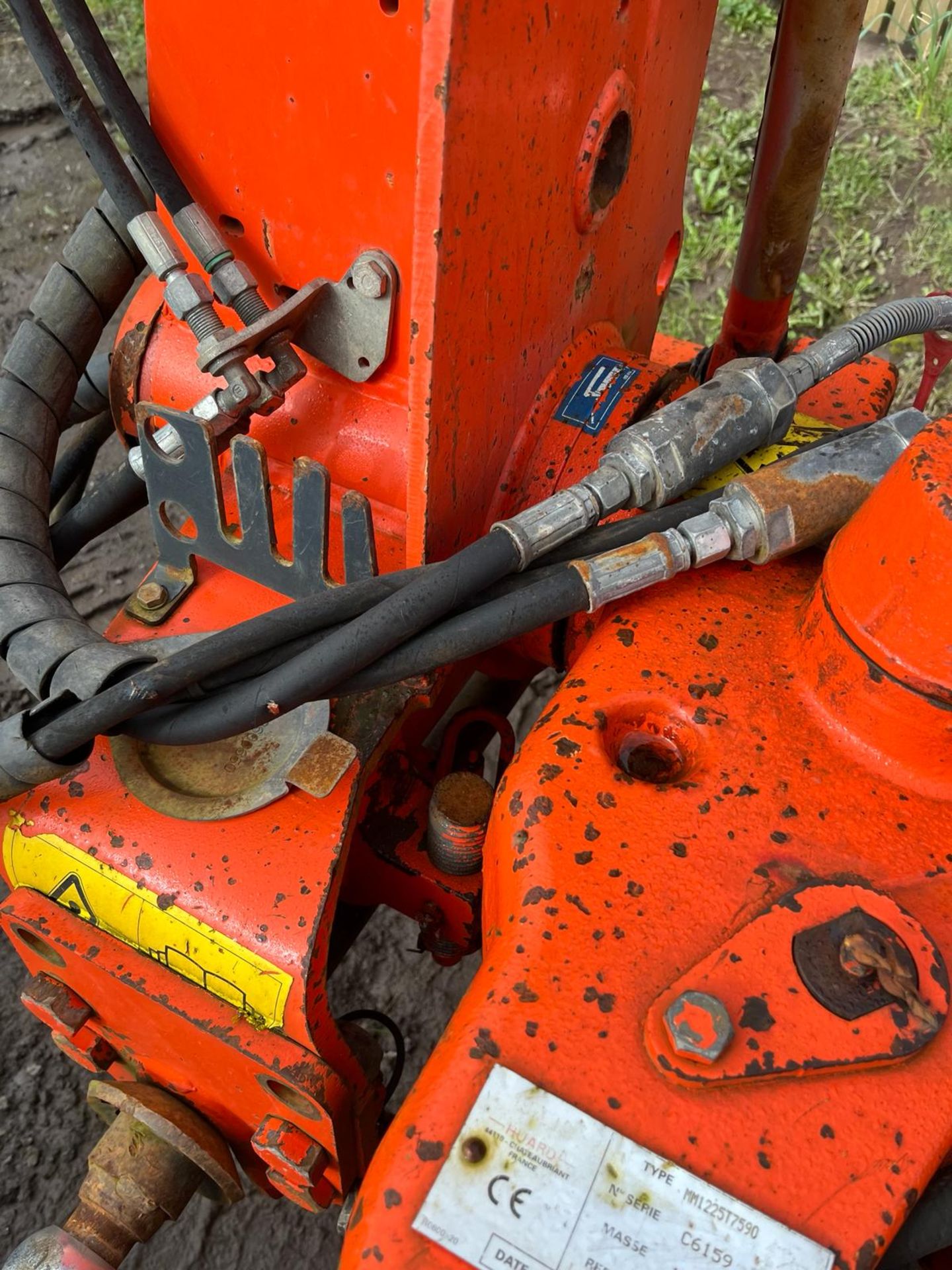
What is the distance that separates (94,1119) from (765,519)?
4.33 feet

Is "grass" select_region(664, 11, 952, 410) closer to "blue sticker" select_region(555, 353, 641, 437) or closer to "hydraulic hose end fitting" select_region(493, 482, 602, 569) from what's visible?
"blue sticker" select_region(555, 353, 641, 437)

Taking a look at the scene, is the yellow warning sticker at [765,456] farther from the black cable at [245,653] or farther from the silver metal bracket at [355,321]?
the silver metal bracket at [355,321]

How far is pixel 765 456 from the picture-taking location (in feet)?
2.77

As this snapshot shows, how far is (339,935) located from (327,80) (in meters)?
0.77

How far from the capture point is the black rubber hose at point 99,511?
1.10 meters

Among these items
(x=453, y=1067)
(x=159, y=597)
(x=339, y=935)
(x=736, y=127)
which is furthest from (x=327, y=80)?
(x=736, y=127)

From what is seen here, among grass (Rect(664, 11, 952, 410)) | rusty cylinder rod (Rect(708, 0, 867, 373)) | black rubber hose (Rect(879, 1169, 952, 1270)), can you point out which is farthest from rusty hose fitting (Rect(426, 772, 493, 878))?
grass (Rect(664, 11, 952, 410))

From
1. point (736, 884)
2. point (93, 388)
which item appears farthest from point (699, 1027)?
point (93, 388)

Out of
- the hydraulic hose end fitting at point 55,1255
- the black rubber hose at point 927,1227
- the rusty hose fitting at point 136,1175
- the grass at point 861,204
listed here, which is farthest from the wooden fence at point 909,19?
the hydraulic hose end fitting at point 55,1255

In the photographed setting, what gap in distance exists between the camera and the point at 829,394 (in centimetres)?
107

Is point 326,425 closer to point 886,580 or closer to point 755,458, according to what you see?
point 755,458

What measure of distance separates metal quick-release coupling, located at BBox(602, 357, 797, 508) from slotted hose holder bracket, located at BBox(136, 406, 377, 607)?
211mm

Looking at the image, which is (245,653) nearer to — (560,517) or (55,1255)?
(560,517)

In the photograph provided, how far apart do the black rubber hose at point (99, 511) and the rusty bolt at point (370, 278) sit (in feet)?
1.46
